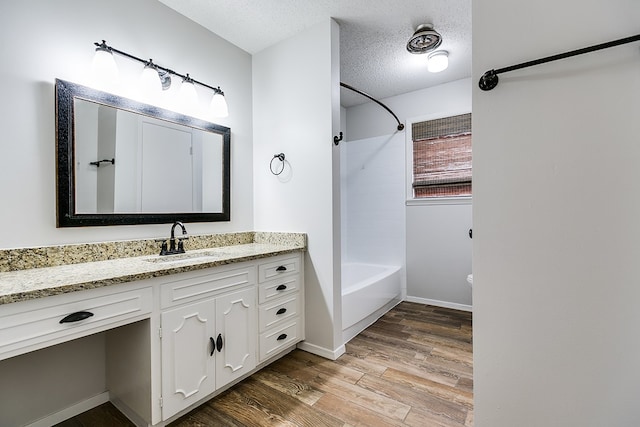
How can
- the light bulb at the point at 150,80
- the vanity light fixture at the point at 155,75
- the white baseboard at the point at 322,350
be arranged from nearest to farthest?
the vanity light fixture at the point at 155,75 < the light bulb at the point at 150,80 < the white baseboard at the point at 322,350

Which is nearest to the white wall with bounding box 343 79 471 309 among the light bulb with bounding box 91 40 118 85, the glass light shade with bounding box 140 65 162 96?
the glass light shade with bounding box 140 65 162 96

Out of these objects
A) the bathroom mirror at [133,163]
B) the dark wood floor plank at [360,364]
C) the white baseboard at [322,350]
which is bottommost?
the dark wood floor plank at [360,364]

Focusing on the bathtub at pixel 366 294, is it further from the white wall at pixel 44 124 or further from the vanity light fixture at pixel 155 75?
the vanity light fixture at pixel 155 75

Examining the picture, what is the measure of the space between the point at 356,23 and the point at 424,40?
62cm

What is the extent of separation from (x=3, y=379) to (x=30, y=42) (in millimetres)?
1636

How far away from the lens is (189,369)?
1499 millimetres

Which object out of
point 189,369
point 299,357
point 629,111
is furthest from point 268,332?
point 629,111

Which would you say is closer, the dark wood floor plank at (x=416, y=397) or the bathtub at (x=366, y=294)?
the dark wood floor plank at (x=416, y=397)

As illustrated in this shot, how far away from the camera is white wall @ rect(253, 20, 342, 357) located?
2178 mm

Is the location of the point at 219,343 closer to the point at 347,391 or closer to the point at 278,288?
the point at 278,288

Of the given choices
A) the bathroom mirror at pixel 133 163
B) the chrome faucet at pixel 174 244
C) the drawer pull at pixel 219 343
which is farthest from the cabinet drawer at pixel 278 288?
the bathroom mirror at pixel 133 163

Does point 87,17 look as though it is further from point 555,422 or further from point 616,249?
point 555,422

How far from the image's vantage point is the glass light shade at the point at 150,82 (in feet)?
5.95

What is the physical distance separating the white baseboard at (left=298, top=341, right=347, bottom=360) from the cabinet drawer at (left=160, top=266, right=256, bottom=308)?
80cm
